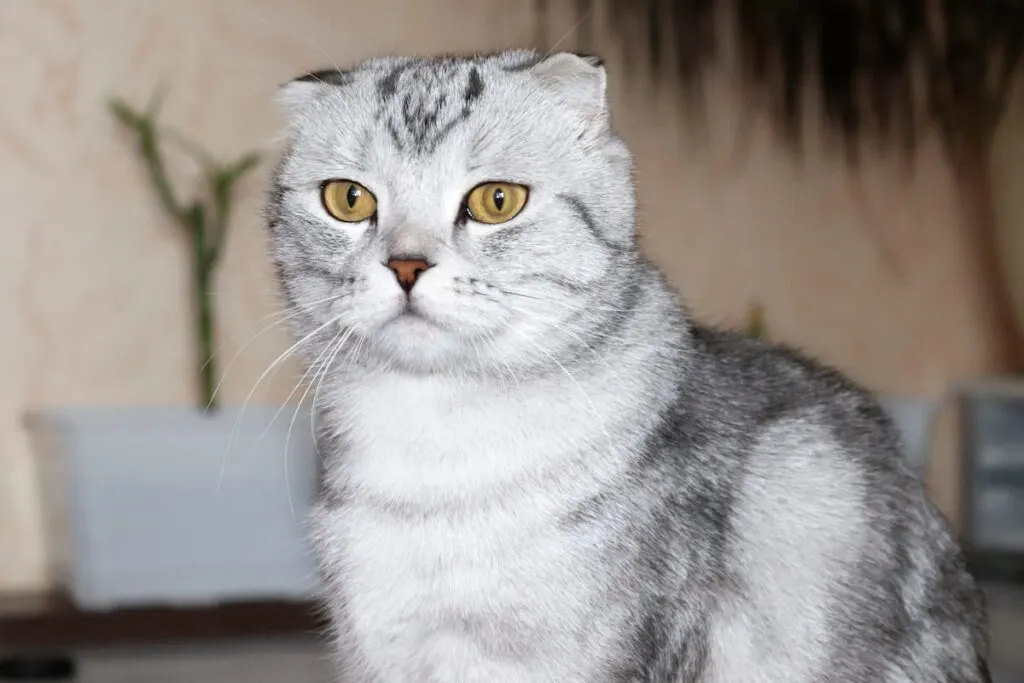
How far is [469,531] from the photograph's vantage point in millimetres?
940

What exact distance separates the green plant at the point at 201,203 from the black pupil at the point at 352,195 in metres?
0.94

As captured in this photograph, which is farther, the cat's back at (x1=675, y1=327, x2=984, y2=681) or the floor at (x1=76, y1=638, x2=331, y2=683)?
the floor at (x1=76, y1=638, x2=331, y2=683)

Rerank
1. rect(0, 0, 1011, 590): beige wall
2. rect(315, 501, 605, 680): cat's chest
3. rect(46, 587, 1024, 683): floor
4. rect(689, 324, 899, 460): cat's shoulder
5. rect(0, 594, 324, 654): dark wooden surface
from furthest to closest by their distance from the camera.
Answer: rect(0, 0, 1011, 590): beige wall < rect(0, 594, 324, 654): dark wooden surface < rect(46, 587, 1024, 683): floor < rect(689, 324, 899, 460): cat's shoulder < rect(315, 501, 605, 680): cat's chest

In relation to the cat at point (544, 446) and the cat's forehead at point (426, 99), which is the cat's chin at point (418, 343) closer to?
the cat at point (544, 446)

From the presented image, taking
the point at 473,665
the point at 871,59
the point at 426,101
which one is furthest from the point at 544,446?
the point at 871,59

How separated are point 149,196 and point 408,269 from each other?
1.23 m

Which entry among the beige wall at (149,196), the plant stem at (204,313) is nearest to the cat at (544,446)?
the beige wall at (149,196)

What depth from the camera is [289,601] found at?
1885mm

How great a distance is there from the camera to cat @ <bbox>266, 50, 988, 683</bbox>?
0.93 m

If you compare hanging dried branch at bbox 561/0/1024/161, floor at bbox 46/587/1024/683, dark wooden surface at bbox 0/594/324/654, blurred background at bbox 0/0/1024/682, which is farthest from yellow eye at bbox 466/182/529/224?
hanging dried branch at bbox 561/0/1024/161

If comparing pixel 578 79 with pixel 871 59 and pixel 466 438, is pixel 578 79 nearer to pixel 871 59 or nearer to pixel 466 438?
pixel 466 438

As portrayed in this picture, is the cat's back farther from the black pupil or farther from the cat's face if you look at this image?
the black pupil

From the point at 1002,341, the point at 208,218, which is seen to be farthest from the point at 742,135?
the point at 208,218

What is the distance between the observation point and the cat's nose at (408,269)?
3.01 ft
